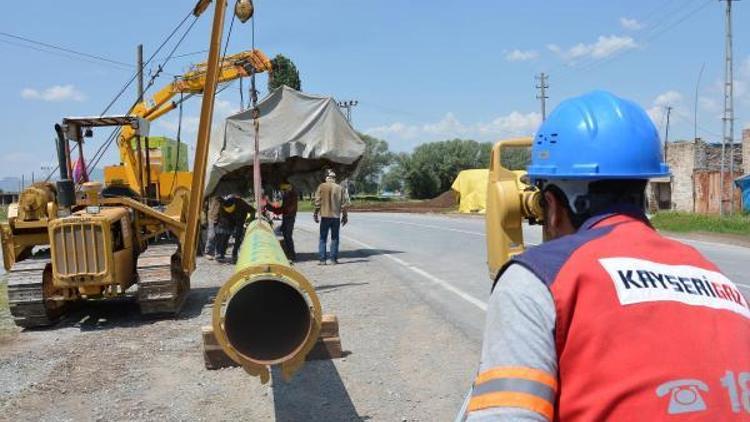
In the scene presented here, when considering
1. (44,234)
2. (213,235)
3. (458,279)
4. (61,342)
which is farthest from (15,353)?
(213,235)

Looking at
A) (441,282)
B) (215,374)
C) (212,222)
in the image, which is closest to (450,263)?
(441,282)

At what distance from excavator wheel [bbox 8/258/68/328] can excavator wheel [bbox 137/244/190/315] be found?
121 centimetres

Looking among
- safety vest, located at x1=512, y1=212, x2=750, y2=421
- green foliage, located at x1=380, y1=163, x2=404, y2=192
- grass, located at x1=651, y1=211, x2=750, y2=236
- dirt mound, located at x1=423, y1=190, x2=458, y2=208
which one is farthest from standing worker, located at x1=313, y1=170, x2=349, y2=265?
green foliage, located at x1=380, y1=163, x2=404, y2=192

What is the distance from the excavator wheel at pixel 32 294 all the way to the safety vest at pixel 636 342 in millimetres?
9359

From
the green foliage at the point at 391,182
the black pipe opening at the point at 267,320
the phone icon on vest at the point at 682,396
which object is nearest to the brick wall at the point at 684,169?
the black pipe opening at the point at 267,320

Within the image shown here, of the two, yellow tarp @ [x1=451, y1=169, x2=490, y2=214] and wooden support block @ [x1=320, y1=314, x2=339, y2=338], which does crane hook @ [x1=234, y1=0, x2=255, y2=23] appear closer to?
wooden support block @ [x1=320, y1=314, x2=339, y2=338]

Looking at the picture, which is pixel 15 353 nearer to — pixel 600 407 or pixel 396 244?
pixel 600 407

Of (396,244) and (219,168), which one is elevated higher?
(219,168)

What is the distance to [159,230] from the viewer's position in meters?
11.7

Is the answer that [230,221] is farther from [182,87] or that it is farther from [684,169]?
[684,169]

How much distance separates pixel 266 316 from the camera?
16.4ft

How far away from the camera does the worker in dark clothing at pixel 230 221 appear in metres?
17.1

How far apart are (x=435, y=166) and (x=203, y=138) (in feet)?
275

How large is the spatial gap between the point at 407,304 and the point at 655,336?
8.41 meters
